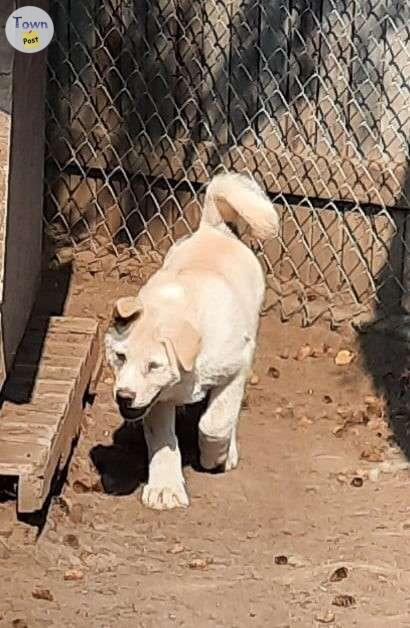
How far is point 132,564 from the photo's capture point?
418 cm

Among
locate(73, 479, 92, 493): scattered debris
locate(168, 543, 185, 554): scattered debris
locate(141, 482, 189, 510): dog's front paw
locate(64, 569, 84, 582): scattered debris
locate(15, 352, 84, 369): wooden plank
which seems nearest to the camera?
locate(64, 569, 84, 582): scattered debris

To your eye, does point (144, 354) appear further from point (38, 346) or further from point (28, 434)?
point (38, 346)

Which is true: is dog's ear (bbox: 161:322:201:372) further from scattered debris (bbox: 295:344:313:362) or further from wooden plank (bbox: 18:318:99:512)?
scattered debris (bbox: 295:344:313:362)

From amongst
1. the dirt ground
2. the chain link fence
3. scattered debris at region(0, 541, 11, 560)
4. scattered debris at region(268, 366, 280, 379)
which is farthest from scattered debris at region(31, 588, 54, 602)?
the chain link fence

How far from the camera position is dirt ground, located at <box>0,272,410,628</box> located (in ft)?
12.8

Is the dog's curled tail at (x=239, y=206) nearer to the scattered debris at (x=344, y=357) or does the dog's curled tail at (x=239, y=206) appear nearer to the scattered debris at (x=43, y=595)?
the scattered debris at (x=344, y=357)

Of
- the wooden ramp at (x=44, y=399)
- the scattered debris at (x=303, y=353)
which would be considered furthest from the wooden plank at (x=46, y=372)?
the scattered debris at (x=303, y=353)

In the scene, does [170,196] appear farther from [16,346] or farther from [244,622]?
[244,622]

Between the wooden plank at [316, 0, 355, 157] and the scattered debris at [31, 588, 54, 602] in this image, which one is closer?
the scattered debris at [31, 588, 54, 602]

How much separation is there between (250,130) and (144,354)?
6.77 ft

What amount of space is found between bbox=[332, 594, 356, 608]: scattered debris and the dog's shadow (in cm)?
97

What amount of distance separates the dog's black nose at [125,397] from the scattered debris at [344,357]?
1726mm

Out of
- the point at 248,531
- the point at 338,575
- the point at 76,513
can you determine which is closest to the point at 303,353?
the point at 248,531

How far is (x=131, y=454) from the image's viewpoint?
4.99 m
